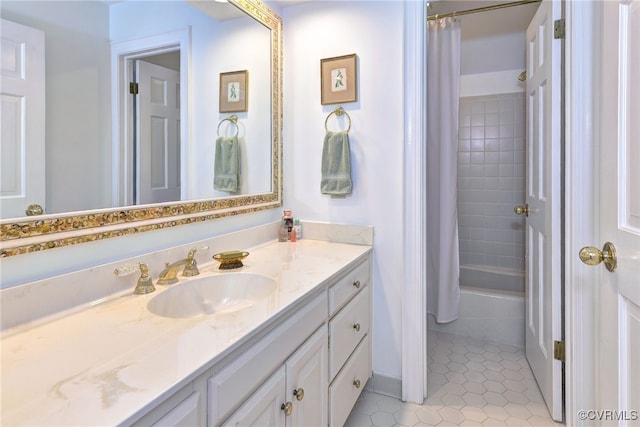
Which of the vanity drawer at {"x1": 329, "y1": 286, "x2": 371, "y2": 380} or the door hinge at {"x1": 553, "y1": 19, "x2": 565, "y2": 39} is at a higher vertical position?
the door hinge at {"x1": 553, "y1": 19, "x2": 565, "y2": 39}

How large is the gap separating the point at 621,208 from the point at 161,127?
60.6 inches

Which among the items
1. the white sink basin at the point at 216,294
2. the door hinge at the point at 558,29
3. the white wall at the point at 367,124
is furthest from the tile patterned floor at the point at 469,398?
the door hinge at the point at 558,29

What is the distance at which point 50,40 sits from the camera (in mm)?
926

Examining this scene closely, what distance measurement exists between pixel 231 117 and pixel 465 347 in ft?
6.84

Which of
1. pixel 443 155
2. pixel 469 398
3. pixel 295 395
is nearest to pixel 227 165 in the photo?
pixel 295 395

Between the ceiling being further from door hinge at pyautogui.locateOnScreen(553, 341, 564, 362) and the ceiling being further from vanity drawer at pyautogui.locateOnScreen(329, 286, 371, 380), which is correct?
door hinge at pyautogui.locateOnScreen(553, 341, 564, 362)

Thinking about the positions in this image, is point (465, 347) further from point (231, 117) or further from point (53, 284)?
point (53, 284)

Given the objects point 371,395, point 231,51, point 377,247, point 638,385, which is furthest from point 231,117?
point 638,385

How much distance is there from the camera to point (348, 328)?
1.47 metres

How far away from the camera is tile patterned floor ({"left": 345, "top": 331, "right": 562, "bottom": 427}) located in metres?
1.63

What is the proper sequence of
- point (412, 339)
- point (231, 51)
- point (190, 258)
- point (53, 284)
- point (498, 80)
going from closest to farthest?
point (53, 284), point (190, 258), point (231, 51), point (412, 339), point (498, 80)

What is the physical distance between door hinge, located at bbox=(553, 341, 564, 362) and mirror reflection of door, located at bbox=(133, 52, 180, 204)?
1775 millimetres

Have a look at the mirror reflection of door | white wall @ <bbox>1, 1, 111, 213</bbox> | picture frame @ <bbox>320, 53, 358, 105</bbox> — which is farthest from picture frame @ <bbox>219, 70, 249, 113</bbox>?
Result: white wall @ <bbox>1, 1, 111, 213</bbox>

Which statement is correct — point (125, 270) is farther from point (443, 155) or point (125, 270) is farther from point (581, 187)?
point (443, 155)
